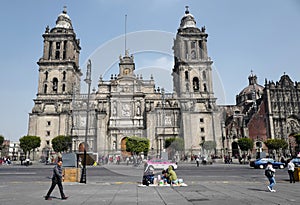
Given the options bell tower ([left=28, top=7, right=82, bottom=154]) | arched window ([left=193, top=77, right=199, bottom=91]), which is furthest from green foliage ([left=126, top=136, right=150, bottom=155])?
arched window ([left=193, top=77, right=199, bottom=91])

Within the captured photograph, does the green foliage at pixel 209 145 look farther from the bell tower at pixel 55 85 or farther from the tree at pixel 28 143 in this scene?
A: the tree at pixel 28 143

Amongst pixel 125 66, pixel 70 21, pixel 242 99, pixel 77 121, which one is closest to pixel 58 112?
pixel 77 121

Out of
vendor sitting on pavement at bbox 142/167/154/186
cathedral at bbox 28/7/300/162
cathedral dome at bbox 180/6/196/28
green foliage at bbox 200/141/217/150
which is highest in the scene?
cathedral dome at bbox 180/6/196/28

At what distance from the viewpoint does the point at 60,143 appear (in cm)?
4284

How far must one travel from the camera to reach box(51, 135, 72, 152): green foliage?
42.7m

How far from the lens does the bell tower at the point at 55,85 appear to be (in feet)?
158

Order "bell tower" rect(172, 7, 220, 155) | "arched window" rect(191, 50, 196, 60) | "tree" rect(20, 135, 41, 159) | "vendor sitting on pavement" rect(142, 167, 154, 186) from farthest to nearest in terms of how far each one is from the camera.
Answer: "arched window" rect(191, 50, 196, 60) → "bell tower" rect(172, 7, 220, 155) → "tree" rect(20, 135, 41, 159) → "vendor sitting on pavement" rect(142, 167, 154, 186)

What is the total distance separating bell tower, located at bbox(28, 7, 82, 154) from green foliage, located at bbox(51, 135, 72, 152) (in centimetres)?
426

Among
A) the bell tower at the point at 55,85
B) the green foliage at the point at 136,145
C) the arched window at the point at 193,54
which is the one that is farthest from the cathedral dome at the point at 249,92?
the bell tower at the point at 55,85

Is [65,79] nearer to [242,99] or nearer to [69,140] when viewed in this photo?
[69,140]

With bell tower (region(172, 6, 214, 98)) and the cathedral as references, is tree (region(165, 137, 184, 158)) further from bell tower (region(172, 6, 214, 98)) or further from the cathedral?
bell tower (region(172, 6, 214, 98))

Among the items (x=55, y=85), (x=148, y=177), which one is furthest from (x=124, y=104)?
(x=148, y=177)

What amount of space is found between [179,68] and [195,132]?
534 inches

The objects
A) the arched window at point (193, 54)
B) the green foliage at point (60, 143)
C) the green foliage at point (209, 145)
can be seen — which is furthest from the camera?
the arched window at point (193, 54)
